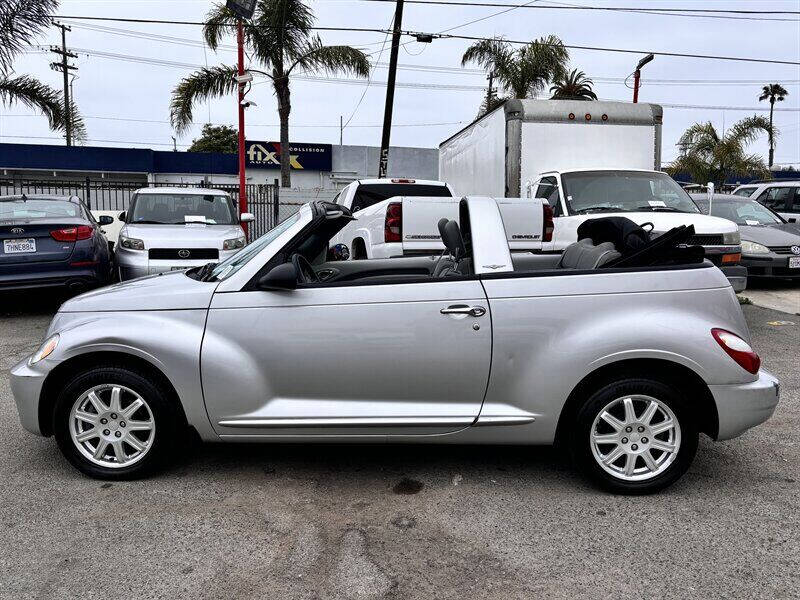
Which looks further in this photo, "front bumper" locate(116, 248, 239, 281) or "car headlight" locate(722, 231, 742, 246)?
"front bumper" locate(116, 248, 239, 281)

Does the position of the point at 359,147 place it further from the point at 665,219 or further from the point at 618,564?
the point at 618,564

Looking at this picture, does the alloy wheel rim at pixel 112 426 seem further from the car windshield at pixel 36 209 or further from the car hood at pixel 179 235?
the car windshield at pixel 36 209

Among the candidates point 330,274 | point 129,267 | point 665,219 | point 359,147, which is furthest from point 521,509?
point 359,147

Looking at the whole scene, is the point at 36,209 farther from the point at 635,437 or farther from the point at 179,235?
the point at 635,437

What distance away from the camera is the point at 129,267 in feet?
30.5

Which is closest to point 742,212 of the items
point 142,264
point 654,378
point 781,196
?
point 781,196

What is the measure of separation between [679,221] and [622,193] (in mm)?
1070

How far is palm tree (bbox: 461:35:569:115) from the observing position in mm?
23547

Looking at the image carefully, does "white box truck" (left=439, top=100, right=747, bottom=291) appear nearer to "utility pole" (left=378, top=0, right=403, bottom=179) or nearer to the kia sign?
the kia sign

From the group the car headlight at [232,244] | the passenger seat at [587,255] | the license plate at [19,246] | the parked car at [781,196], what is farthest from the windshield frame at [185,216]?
the parked car at [781,196]

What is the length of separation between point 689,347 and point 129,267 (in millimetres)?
7678

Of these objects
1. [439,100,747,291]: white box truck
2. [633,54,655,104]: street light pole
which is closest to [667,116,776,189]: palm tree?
[633,54,655,104]: street light pole

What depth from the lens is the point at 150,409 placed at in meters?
3.73

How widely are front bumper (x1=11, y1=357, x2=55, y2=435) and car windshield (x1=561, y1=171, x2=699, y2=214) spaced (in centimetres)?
688
